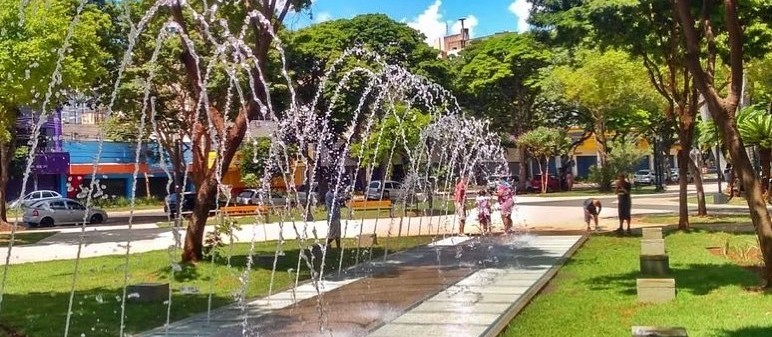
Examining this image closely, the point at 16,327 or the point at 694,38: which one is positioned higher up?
the point at 694,38

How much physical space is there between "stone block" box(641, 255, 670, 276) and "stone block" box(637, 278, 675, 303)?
78.8 inches

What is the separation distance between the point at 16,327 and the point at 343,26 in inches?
1424

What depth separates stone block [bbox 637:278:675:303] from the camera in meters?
9.03

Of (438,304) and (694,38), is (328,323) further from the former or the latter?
(694,38)

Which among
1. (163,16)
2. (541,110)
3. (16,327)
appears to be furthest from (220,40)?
(541,110)

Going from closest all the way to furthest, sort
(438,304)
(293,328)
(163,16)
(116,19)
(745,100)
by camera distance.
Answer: (293,328), (438,304), (163,16), (116,19), (745,100)

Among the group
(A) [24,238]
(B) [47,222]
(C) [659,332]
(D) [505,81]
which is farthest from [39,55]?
(D) [505,81]

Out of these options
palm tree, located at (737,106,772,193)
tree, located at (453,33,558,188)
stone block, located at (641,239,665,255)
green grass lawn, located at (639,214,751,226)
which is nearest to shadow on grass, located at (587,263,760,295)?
stone block, located at (641,239,665,255)

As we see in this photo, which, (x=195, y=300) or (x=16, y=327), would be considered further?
(x=195, y=300)

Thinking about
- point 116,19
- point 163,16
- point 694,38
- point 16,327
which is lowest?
point 16,327

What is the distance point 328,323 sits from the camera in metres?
8.48

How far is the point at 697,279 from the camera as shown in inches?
418

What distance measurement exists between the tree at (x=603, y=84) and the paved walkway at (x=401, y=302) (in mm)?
24552

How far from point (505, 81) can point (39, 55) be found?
3177cm
